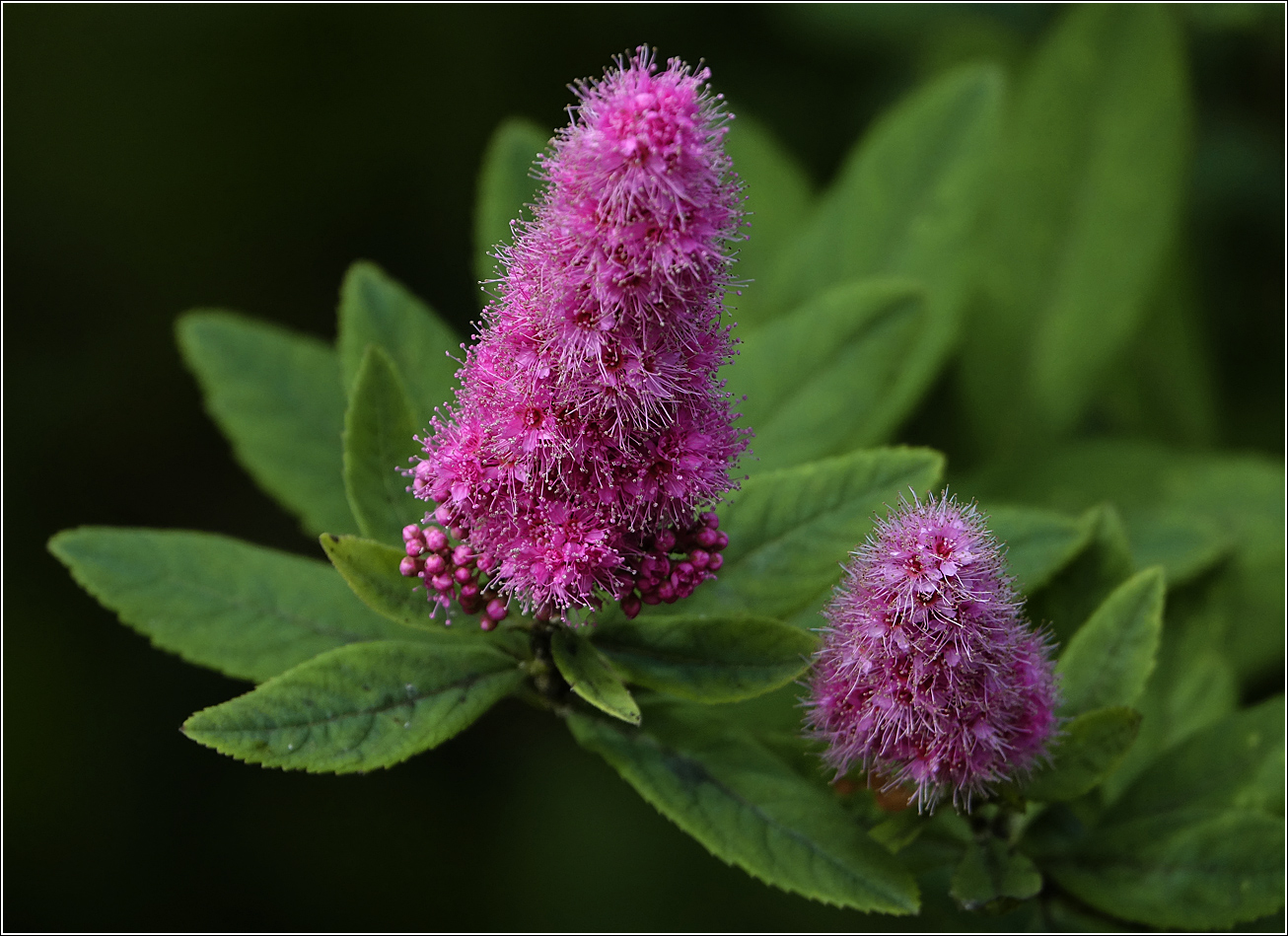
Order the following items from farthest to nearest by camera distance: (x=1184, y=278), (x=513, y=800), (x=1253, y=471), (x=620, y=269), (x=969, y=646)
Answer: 1. (x=1184, y=278)
2. (x=513, y=800)
3. (x=1253, y=471)
4. (x=969, y=646)
5. (x=620, y=269)

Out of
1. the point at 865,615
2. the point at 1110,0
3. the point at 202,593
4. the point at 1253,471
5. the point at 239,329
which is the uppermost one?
the point at 1110,0

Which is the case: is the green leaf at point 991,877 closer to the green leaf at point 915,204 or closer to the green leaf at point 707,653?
the green leaf at point 707,653

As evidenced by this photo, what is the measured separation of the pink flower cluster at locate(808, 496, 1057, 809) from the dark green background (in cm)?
224

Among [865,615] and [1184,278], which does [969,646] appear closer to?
[865,615]

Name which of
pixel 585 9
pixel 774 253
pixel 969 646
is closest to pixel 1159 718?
pixel 969 646

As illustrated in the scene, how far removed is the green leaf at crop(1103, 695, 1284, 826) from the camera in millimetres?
2750

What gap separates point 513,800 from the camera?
4512mm

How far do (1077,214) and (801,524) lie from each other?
2.49 metres

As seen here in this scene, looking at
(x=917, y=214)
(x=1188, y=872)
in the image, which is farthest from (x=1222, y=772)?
(x=917, y=214)

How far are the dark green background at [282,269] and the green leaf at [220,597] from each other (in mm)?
1815

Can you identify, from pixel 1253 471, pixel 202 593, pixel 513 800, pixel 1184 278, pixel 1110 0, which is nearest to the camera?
pixel 202 593

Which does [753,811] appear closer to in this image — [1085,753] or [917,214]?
[1085,753]

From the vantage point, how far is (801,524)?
2.48 metres

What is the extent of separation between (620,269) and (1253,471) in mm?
2995
